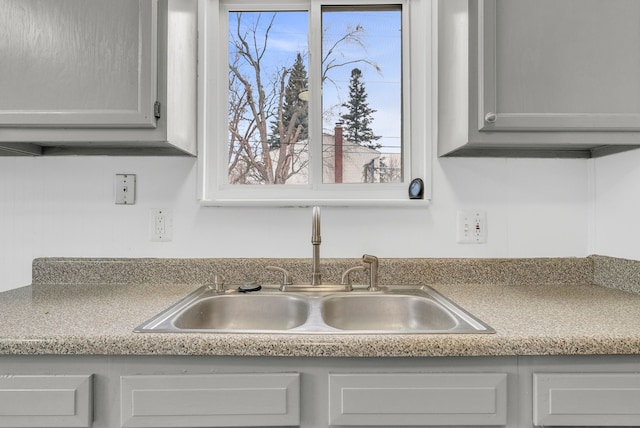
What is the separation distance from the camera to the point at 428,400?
828 millimetres

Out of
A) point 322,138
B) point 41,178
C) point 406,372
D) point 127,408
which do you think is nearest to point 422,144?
point 322,138

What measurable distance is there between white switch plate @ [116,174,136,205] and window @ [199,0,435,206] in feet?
1.10

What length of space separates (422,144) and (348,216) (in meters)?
0.41

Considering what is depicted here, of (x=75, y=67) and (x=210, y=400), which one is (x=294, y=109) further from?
(x=210, y=400)

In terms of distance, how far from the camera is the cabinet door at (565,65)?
1.13 metres

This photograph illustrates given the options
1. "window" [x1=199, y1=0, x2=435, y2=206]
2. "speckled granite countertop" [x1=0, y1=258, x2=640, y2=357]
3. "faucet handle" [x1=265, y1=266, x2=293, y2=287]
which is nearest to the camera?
"speckled granite countertop" [x1=0, y1=258, x2=640, y2=357]

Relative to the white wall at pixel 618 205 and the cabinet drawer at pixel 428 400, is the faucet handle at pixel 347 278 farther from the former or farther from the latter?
the white wall at pixel 618 205

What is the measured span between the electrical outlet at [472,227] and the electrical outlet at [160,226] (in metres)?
1.11

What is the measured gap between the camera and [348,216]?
1.48 metres

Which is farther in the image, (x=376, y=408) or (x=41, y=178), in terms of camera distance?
(x=41, y=178)

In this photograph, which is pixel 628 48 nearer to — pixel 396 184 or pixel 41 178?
pixel 396 184

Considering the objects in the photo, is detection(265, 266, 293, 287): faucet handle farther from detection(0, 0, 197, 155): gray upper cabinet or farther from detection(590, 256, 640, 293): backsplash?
detection(590, 256, 640, 293): backsplash

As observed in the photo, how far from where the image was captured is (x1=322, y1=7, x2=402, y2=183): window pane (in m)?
1.59

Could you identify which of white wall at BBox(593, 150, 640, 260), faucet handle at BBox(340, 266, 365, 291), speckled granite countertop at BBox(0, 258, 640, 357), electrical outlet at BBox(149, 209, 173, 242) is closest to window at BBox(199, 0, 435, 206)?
electrical outlet at BBox(149, 209, 173, 242)
